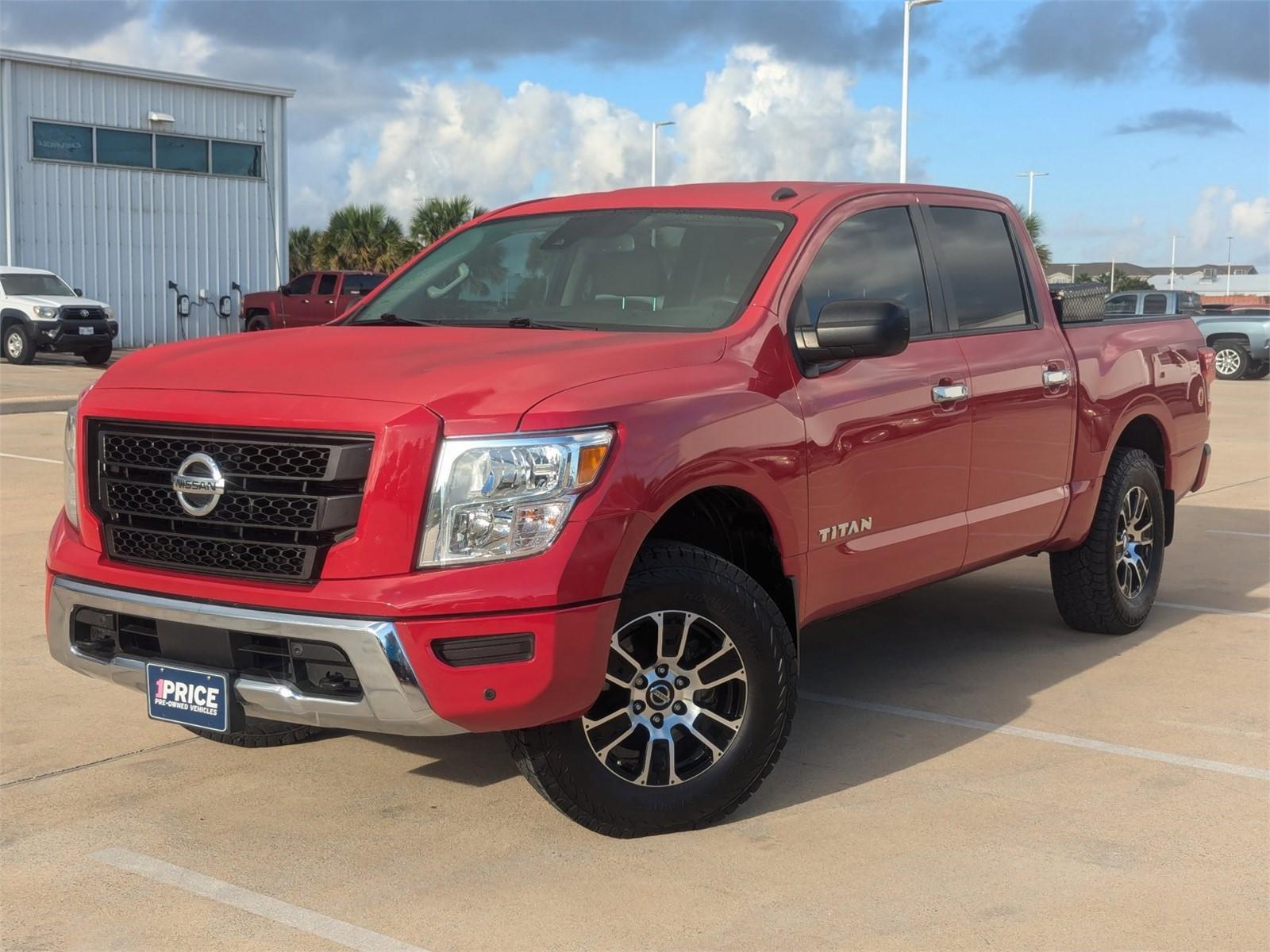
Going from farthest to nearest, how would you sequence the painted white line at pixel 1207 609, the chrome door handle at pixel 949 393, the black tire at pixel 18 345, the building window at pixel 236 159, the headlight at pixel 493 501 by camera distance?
the building window at pixel 236 159, the black tire at pixel 18 345, the painted white line at pixel 1207 609, the chrome door handle at pixel 949 393, the headlight at pixel 493 501

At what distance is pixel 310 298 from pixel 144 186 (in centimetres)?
519

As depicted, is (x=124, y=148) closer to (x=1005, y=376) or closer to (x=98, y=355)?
(x=98, y=355)

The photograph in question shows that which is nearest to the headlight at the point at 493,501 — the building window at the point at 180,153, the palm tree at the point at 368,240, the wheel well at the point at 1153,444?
the wheel well at the point at 1153,444

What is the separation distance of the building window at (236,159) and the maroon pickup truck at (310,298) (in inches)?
152

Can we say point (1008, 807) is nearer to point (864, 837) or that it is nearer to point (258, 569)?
point (864, 837)

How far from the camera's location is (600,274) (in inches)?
203

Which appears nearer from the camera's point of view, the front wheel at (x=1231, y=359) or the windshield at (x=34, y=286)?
the windshield at (x=34, y=286)

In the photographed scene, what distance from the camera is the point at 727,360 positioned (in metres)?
4.41

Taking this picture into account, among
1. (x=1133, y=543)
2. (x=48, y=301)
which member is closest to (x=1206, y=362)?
(x=1133, y=543)

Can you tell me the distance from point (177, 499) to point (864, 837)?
2137 millimetres

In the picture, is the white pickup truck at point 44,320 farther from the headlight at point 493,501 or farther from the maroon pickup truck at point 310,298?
the headlight at point 493,501

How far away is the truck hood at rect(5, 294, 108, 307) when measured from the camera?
25484 mm

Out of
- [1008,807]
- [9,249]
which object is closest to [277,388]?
[1008,807]

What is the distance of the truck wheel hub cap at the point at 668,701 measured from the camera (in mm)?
4074
